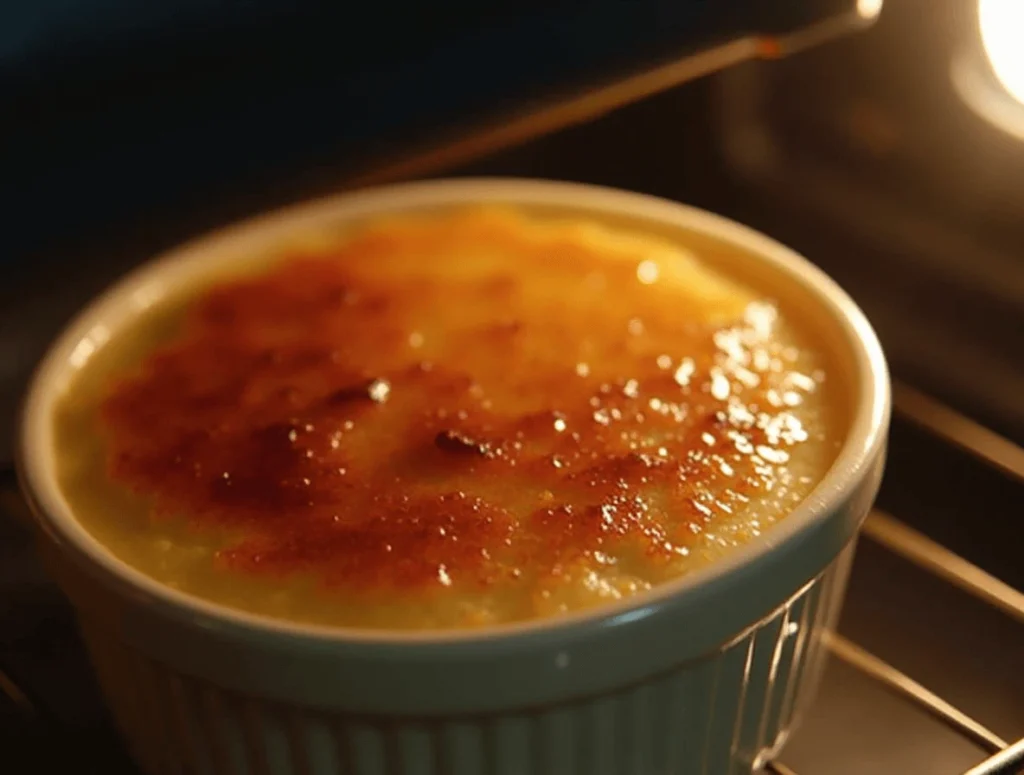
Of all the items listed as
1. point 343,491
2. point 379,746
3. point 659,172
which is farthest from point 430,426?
point 659,172

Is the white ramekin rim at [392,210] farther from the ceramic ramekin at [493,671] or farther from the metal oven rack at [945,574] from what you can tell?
the metal oven rack at [945,574]

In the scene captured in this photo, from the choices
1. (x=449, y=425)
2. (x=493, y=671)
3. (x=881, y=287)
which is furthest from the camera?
(x=881, y=287)

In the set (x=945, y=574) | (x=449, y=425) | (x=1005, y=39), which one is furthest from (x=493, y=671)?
(x=1005, y=39)

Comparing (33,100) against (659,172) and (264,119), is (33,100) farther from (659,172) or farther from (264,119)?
(659,172)

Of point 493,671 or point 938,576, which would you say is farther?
point 938,576

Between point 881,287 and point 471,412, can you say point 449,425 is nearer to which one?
point 471,412

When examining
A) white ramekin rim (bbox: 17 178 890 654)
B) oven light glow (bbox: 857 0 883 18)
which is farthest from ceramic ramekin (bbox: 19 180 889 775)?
oven light glow (bbox: 857 0 883 18)

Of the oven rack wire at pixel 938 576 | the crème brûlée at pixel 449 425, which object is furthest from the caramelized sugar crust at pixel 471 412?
→ the oven rack wire at pixel 938 576
